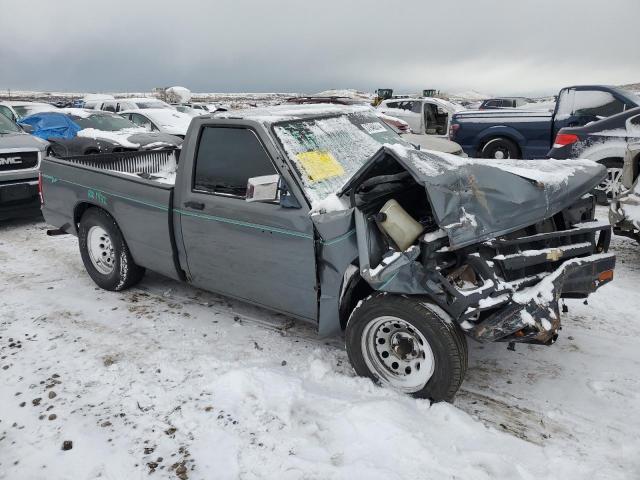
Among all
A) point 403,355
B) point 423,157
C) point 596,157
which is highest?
point 423,157

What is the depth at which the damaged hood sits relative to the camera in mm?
2920

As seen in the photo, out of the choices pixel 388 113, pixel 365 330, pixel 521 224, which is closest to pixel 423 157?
pixel 521 224

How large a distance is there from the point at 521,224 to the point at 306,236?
1.39 meters

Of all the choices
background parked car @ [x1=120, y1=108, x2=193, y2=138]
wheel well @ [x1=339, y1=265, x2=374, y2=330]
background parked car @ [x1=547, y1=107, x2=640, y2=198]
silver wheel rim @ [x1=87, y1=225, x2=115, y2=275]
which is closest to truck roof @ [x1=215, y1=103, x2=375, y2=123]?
wheel well @ [x1=339, y1=265, x2=374, y2=330]

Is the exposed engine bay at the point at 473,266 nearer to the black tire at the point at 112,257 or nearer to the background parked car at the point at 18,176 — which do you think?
the black tire at the point at 112,257

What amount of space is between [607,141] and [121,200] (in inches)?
283

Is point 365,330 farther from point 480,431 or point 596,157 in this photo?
point 596,157

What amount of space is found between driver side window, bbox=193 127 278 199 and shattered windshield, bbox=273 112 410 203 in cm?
22

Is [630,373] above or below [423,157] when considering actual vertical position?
below

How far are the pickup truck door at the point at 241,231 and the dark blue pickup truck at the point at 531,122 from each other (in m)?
8.59

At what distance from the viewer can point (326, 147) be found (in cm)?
396

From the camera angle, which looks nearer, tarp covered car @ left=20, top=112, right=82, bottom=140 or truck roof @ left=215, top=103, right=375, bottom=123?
truck roof @ left=215, top=103, right=375, bottom=123

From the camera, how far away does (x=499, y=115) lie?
11.3 metres

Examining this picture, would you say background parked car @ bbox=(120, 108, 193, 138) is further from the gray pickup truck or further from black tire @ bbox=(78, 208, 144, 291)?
the gray pickup truck
